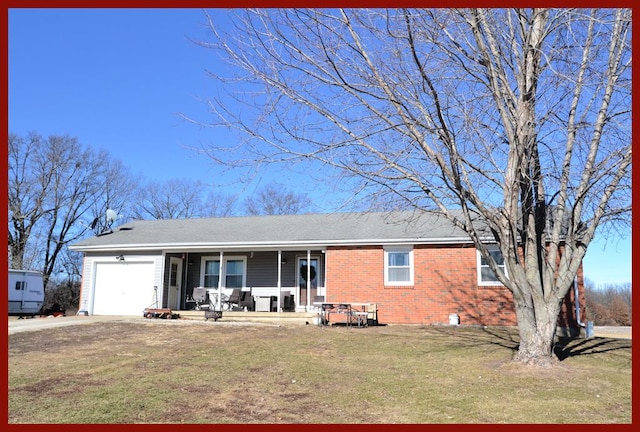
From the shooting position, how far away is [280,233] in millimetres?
18484

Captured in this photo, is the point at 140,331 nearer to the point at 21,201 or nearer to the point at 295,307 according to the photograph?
the point at 295,307

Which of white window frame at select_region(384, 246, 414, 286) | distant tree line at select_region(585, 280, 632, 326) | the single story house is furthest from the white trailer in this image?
distant tree line at select_region(585, 280, 632, 326)

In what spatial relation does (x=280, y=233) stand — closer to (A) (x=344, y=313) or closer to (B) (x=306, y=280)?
(B) (x=306, y=280)

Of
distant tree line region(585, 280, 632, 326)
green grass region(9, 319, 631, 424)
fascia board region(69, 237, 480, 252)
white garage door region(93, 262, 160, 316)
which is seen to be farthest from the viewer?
distant tree line region(585, 280, 632, 326)

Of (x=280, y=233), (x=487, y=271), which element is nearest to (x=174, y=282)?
(x=280, y=233)

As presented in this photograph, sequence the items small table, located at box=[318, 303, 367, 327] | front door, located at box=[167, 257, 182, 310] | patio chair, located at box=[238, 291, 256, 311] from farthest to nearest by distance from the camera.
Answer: front door, located at box=[167, 257, 182, 310] < patio chair, located at box=[238, 291, 256, 311] < small table, located at box=[318, 303, 367, 327]

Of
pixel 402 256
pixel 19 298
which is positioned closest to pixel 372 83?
pixel 402 256

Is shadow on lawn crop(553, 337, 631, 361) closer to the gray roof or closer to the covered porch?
the gray roof

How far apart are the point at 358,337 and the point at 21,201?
33.0 meters

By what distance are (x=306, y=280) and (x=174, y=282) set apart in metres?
5.50

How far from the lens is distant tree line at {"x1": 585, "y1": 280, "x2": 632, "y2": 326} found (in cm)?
2958

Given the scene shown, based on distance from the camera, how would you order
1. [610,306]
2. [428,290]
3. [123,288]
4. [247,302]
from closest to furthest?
[428,290] < [247,302] < [123,288] < [610,306]

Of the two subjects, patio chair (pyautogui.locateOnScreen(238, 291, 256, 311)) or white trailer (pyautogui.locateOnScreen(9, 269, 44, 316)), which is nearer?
patio chair (pyautogui.locateOnScreen(238, 291, 256, 311))

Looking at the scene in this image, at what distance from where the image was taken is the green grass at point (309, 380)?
5785 millimetres
